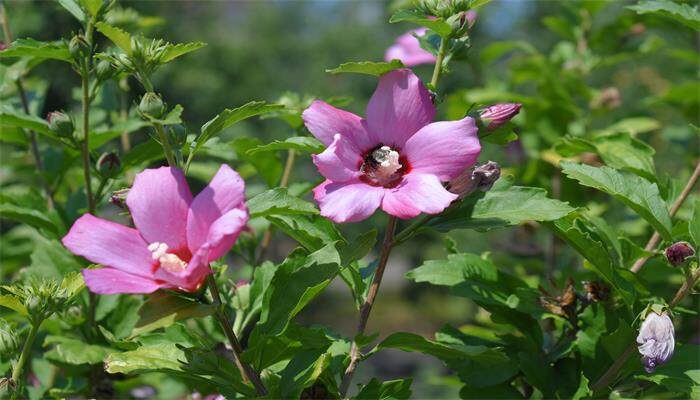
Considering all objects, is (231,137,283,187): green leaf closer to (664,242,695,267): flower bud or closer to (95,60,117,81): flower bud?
(95,60,117,81): flower bud

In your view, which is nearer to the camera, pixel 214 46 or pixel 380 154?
pixel 380 154

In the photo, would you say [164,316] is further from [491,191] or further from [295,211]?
[491,191]

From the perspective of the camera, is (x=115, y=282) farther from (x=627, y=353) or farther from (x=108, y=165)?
(x=627, y=353)

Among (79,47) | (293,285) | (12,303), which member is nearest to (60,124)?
(79,47)

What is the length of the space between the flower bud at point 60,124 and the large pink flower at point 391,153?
58 cm

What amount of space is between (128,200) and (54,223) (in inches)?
26.2

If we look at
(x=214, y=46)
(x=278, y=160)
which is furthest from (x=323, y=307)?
(x=278, y=160)

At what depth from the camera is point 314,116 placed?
3.51 feet

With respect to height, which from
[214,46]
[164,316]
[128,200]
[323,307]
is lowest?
[323,307]

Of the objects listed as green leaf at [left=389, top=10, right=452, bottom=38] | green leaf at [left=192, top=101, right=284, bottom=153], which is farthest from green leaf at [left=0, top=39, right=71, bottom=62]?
green leaf at [left=389, top=10, right=452, bottom=38]

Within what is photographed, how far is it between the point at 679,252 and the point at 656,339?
0.15 m

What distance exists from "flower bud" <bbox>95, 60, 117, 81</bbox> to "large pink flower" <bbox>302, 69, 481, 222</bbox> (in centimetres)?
52

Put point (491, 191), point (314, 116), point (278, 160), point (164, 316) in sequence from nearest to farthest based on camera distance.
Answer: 1. point (164, 316)
2. point (314, 116)
3. point (491, 191)
4. point (278, 160)

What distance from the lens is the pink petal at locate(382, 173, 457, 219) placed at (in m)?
0.98
